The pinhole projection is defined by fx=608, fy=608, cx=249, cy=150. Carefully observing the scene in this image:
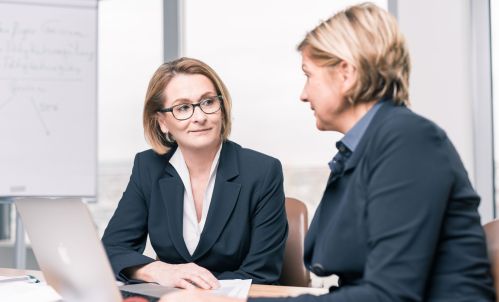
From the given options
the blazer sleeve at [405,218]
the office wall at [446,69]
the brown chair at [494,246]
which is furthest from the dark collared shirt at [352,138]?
the office wall at [446,69]

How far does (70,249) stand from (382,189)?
0.64 metres

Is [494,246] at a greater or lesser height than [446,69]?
lesser

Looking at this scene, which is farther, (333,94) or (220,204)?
(220,204)

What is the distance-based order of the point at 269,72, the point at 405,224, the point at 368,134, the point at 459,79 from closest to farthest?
the point at 405,224, the point at 368,134, the point at 459,79, the point at 269,72

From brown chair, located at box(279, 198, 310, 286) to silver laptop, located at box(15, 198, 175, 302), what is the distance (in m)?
0.77

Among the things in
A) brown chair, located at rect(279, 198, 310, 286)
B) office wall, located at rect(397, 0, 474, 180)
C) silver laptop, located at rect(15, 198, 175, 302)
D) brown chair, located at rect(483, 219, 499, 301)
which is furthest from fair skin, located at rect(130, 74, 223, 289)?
office wall, located at rect(397, 0, 474, 180)

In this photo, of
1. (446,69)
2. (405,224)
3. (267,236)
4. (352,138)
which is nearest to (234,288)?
(267,236)

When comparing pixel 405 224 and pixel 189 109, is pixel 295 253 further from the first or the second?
pixel 405 224

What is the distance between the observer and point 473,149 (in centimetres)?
312

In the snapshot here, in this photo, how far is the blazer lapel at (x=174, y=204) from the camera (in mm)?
1990

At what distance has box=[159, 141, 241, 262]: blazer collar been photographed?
1.99 metres

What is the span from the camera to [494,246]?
4.21 ft

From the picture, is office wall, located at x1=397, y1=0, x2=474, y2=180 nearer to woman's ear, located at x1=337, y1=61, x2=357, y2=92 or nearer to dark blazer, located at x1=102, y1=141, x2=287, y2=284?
dark blazer, located at x1=102, y1=141, x2=287, y2=284

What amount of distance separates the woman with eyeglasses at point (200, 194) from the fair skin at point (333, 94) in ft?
2.26
